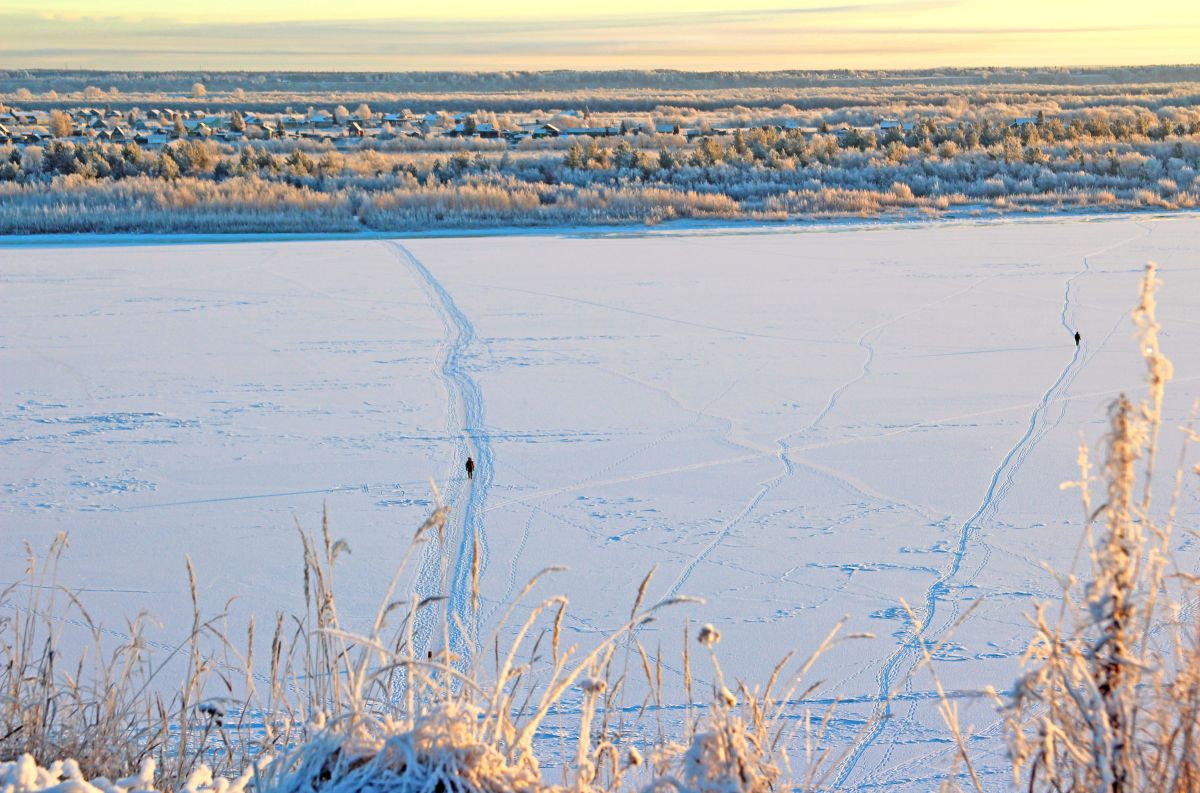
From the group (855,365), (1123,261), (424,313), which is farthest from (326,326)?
(1123,261)

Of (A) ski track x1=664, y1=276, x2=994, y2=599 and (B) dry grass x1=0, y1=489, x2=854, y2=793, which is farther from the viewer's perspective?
(A) ski track x1=664, y1=276, x2=994, y2=599

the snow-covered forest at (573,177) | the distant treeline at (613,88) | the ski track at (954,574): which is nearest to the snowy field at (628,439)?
the ski track at (954,574)

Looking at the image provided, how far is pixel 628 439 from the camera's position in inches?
279

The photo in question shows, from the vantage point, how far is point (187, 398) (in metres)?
8.05

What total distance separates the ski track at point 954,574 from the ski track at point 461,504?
46.4 inches

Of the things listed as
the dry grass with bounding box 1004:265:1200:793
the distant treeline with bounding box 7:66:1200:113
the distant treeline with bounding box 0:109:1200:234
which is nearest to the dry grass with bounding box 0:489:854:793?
the dry grass with bounding box 1004:265:1200:793

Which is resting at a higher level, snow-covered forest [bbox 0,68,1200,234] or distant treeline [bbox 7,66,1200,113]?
distant treeline [bbox 7,66,1200,113]

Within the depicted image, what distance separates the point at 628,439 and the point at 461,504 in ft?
4.50

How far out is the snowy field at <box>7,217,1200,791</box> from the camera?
4.83m

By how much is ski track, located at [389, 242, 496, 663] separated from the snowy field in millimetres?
30

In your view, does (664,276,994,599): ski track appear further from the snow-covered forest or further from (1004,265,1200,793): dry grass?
the snow-covered forest

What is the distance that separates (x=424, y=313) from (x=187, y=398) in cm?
315

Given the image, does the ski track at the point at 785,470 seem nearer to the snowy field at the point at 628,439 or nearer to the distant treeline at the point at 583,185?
the snowy field at the point at 628,439

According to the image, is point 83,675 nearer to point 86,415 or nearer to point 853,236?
point 86,415
